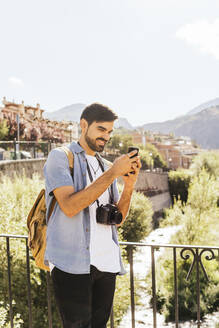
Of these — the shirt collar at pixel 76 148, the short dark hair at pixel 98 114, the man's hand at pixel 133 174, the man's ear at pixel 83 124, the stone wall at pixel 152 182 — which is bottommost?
the stone wall at pixel 152 182

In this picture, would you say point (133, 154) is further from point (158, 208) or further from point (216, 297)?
point (158, 208)

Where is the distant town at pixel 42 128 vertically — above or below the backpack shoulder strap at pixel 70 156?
above

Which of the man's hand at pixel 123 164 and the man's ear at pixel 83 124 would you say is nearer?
the man's hand at pixel 123 164

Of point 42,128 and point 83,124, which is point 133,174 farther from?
point 42,128

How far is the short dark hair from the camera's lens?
75.9 inches

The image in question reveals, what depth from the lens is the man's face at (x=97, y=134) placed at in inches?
76.6

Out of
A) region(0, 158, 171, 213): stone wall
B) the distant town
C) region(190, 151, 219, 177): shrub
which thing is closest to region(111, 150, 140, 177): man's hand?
the distant town

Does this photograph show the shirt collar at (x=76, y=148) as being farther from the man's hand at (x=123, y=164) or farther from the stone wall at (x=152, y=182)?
the stone wall at (x=152, y=182)

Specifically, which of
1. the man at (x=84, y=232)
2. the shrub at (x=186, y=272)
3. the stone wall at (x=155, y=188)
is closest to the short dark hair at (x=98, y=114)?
the man at (x=84, y=232)

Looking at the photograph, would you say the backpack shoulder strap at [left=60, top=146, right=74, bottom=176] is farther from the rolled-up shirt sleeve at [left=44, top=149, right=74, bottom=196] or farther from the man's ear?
the man's ear

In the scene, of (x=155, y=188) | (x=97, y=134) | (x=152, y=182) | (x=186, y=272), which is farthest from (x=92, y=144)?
(x=155, y=188)

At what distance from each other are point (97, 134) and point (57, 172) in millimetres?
314

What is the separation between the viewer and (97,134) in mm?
1959

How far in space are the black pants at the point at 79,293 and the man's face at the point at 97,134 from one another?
2.12 ft
